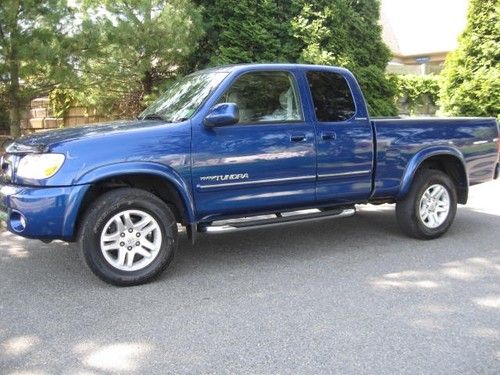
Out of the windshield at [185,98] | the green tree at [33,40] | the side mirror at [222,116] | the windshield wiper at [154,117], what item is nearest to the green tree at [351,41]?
the green tree at [33,40]

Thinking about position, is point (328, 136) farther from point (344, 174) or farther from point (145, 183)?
point (145, 183)

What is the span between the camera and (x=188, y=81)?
5633 millimetres

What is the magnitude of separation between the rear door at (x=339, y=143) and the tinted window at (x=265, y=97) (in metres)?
0.24

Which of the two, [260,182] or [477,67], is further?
[477,67]

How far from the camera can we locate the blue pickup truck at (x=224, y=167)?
4367 millimetres

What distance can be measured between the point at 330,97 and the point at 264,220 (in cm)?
147

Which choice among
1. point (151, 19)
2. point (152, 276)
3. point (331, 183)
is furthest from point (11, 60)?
point (331, 183)

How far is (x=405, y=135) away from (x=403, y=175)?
16.9 inches

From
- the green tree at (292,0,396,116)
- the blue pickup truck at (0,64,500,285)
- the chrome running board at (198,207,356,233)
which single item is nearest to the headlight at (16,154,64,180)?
the blue pickup truck at (0,64,500,285)

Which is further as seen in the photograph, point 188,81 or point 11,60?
point 11,60

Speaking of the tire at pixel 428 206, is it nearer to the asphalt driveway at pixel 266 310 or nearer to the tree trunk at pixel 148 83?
the asphalt driveway at pixel 266 310

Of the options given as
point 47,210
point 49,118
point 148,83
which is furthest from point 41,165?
point 49,118

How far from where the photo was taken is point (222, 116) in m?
4.69

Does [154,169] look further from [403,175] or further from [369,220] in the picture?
[369,220]
